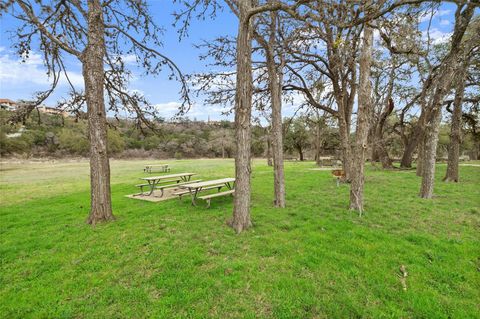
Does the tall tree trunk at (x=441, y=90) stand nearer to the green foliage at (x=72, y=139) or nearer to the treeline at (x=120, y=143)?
the treeline at (x=120, y=143)

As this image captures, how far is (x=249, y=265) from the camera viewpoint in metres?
3.55

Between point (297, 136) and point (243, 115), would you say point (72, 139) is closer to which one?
point (297, 136)

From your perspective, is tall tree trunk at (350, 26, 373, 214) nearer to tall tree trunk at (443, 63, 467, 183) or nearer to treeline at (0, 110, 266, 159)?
tall tree trunk at (443, 63, 467, 183)

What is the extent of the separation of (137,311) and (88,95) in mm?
4658

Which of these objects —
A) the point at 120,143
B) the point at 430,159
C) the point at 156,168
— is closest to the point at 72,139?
the point at 120,143

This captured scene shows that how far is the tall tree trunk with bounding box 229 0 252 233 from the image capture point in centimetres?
469

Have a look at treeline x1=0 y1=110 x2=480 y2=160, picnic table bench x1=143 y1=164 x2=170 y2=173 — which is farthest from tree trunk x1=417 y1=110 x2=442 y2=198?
picnic table bench x1=143 y1=164 x2=170 y2=173

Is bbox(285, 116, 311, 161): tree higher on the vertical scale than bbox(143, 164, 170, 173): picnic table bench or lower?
higher

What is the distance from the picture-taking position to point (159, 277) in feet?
10.8

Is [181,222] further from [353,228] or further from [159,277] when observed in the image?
[353,228]

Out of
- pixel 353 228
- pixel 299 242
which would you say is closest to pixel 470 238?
pixel 353 228

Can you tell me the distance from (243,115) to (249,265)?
2.72 m

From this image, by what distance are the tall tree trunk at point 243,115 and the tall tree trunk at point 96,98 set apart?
10.3ft

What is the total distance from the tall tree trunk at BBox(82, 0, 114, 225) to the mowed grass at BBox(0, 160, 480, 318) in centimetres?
113
